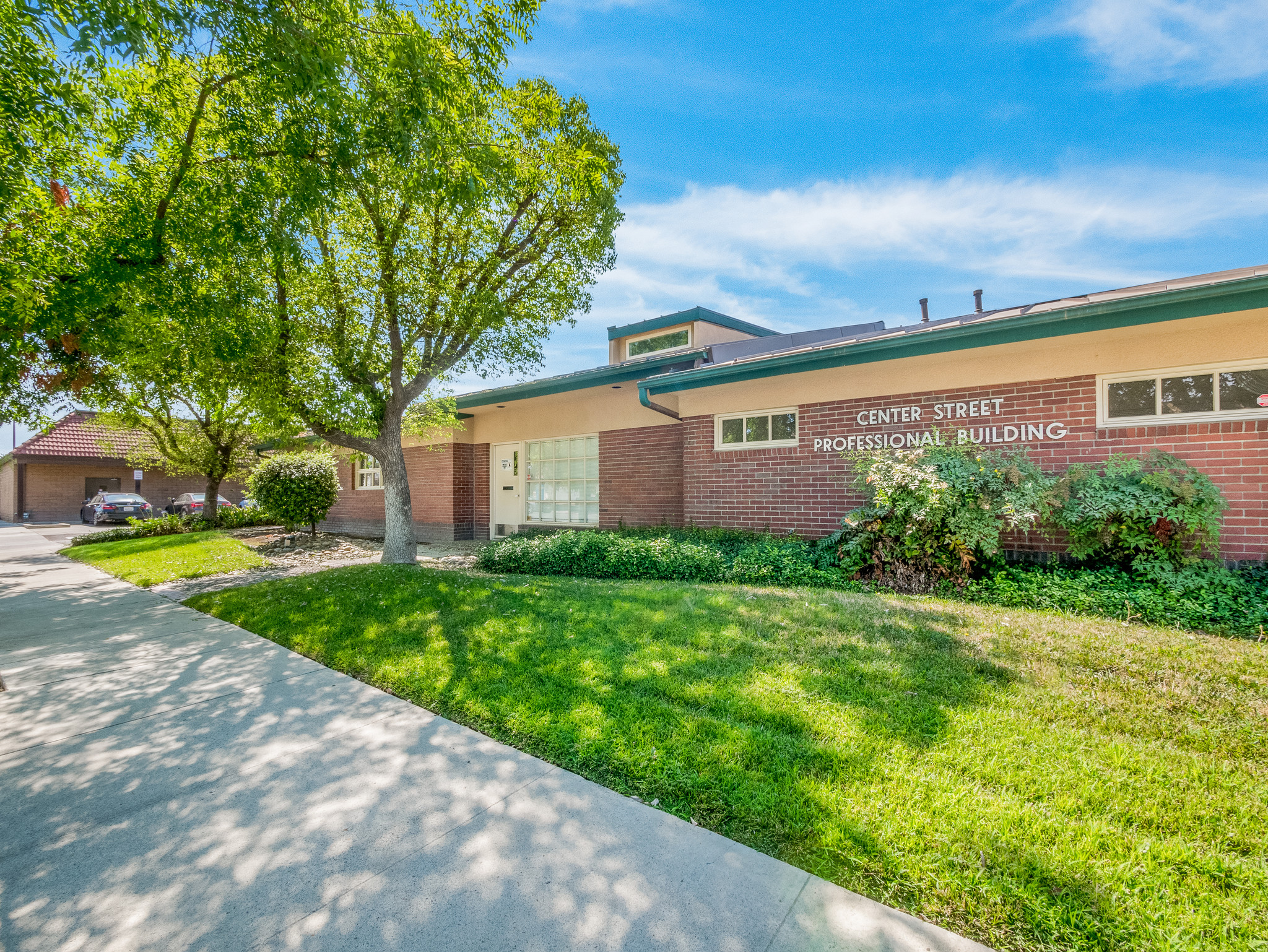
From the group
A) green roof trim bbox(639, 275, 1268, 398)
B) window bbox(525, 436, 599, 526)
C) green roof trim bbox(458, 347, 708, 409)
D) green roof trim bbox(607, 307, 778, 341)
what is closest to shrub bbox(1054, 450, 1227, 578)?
green roof trim bbox(639, 275, 1268, 398)

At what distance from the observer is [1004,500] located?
6.17 meters

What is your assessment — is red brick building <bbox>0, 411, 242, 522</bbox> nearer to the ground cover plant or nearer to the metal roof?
the ground cover plant

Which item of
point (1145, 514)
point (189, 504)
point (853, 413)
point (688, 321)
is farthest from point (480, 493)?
point (189, 504)

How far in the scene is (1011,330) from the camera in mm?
6449

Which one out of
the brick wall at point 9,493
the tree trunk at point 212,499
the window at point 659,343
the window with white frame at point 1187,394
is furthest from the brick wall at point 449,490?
the brick wall at point 9,493

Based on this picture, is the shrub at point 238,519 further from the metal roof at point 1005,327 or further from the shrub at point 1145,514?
the shrub at point 1145,514

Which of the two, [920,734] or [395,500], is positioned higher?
[395,500]

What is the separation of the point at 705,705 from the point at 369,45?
647cm

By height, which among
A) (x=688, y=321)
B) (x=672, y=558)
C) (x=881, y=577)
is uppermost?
(x=688, y=321)

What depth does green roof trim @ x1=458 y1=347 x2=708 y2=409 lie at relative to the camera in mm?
10062

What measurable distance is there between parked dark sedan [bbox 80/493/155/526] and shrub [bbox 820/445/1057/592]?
2860 cm

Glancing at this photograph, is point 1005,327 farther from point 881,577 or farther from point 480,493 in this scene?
point 480,493

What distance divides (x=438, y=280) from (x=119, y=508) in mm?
→ 25002

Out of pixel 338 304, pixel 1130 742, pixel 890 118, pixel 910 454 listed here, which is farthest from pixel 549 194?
pixel 1130 742
